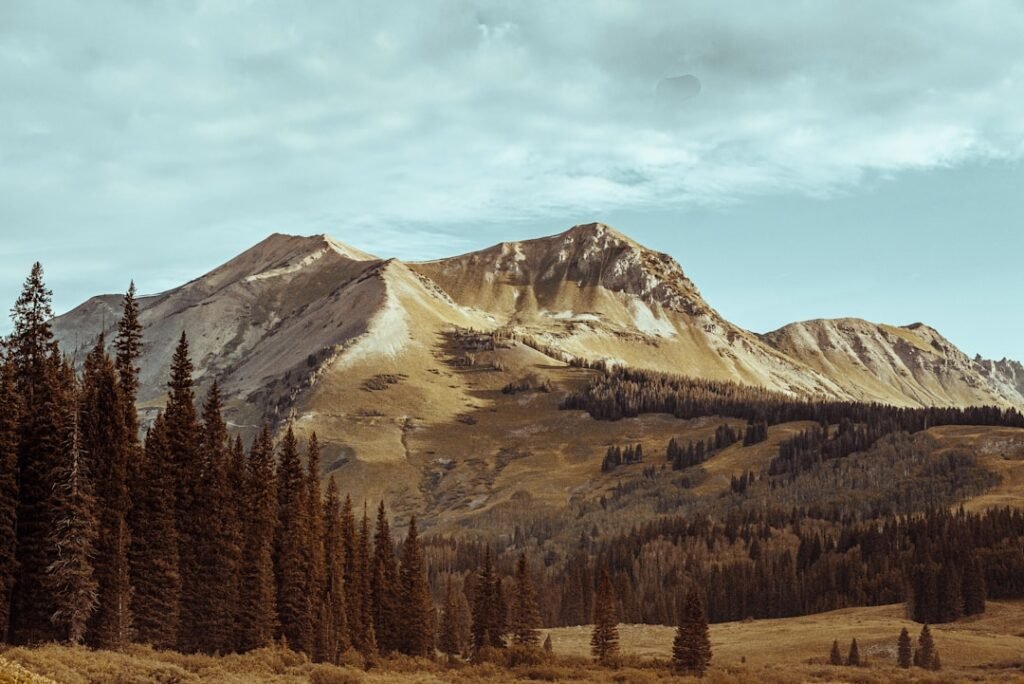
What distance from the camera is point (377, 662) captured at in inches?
3762

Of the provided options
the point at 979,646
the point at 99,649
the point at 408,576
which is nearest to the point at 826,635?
the point at 979,646

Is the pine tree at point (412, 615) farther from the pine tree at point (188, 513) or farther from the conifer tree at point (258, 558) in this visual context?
the pine tree at point (188, 513)

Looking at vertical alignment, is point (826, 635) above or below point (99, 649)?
below

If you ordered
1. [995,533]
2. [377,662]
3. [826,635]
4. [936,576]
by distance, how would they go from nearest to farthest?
[377,662] < [826,635] < [936,576] < [995,533]

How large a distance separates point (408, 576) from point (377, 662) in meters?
22.6

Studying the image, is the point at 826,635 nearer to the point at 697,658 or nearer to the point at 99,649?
the point at 697,658

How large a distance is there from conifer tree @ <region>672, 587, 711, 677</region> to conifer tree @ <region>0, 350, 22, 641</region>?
5914 cm

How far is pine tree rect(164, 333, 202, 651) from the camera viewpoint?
79438mm

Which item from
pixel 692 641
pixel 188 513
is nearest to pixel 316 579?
pixel 188 513

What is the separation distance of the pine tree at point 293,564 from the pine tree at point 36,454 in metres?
28.2

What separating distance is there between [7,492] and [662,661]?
223ft

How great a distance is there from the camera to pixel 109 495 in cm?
7144

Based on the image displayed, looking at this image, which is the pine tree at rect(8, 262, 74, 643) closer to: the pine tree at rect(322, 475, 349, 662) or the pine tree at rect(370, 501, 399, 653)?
the pine tree at rect(322, 475, 349, 662)

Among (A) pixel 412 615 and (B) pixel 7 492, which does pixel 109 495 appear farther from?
(A) pixel 412 615
